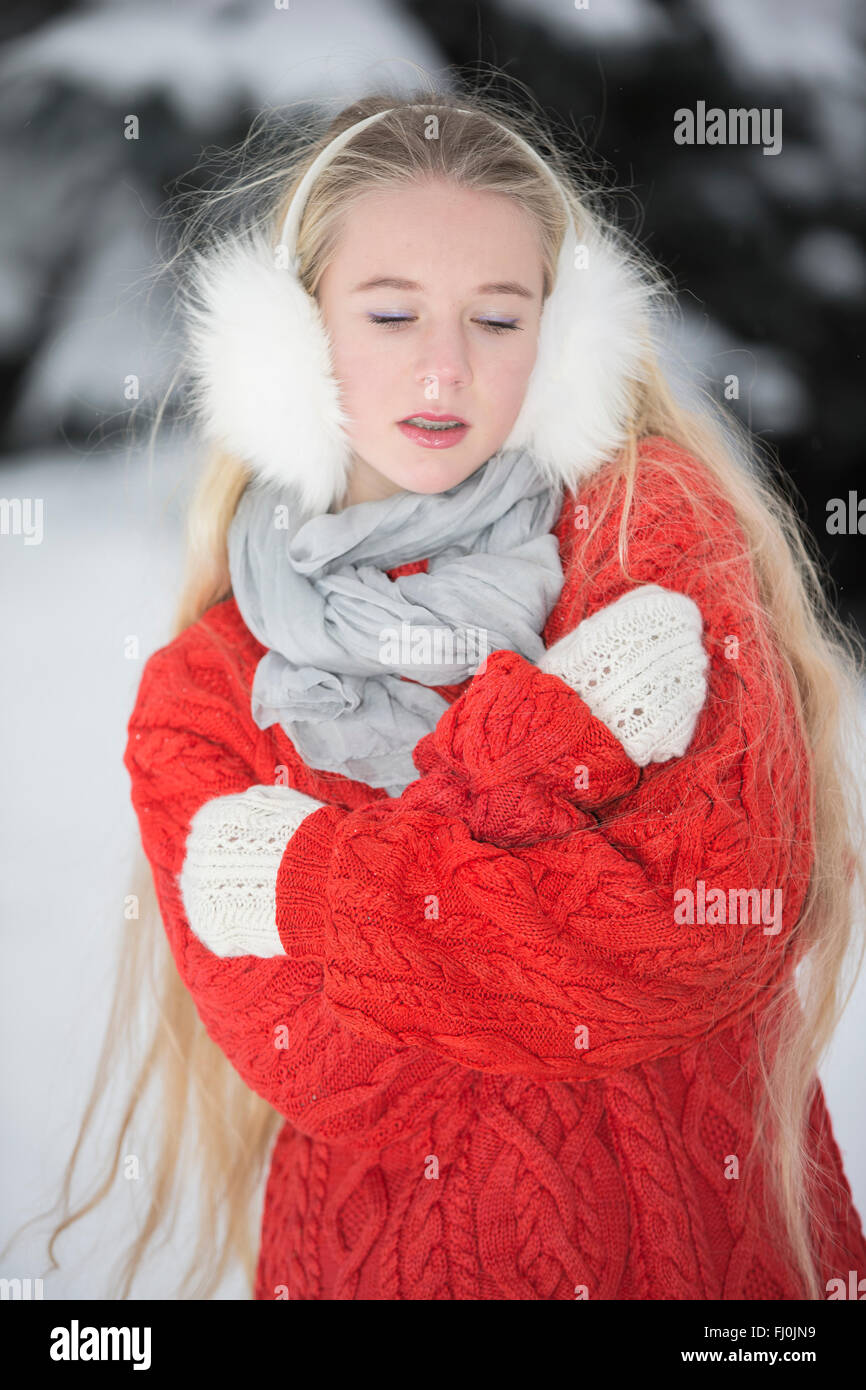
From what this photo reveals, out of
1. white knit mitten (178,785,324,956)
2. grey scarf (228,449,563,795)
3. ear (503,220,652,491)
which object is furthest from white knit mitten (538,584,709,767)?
white knit mitten (178,785,324,956)

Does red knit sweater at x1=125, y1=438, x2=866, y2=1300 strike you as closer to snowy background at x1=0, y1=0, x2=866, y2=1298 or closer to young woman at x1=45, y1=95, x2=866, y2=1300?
young woman at x1=45, y1=95, x2=866, y2=1300

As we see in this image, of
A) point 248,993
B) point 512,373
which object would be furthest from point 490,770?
point 512,373

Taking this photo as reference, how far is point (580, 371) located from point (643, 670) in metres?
0.42

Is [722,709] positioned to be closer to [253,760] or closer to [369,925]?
[369,925]

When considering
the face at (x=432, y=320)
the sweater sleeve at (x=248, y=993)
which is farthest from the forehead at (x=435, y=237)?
the sweater sleeve at (x=248, y=993)

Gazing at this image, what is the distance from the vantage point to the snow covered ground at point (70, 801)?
6.06 feet

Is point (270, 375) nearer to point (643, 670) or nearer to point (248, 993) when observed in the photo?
point (643, 670)

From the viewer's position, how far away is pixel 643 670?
4.47 feet

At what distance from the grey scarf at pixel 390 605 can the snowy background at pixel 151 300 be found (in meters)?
0.36

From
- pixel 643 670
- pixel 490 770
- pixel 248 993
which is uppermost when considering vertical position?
pixel 643 670

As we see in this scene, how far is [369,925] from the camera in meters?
1.32

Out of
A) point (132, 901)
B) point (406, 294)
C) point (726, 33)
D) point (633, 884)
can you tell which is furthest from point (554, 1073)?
point (726, 33)

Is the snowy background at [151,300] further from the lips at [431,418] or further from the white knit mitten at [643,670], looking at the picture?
the white knit mitten at [643,670]

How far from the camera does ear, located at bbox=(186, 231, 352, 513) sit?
60.7 inches
